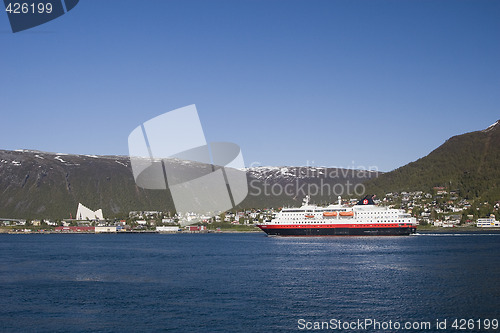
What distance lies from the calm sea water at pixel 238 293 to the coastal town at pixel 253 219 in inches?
3205

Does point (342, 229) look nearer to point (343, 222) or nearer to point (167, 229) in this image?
point (343, 222)

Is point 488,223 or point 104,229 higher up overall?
point 104,229

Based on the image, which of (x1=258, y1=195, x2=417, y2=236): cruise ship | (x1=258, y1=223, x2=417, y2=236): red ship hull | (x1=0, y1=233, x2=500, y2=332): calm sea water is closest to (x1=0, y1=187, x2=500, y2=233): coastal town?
(x1=258, y1=195, x2=417, y2=236): cruise ship

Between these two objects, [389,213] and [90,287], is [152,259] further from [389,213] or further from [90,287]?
[389,213]

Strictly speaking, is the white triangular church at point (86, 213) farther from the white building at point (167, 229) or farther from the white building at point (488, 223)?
the white building at point (488, 223)

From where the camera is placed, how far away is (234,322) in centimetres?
2130

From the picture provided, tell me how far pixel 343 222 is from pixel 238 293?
5845 centimetres

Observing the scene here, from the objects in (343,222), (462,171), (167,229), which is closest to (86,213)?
(167,229)

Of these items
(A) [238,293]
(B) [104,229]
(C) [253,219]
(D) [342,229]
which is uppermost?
(C) [253,219]

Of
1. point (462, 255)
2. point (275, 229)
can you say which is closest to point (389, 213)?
point (275, 229)

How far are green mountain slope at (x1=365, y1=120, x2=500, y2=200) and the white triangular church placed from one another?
10142cm

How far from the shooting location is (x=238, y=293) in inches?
1085

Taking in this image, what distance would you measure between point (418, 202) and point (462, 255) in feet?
334

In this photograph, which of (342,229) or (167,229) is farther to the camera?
(167,229)
